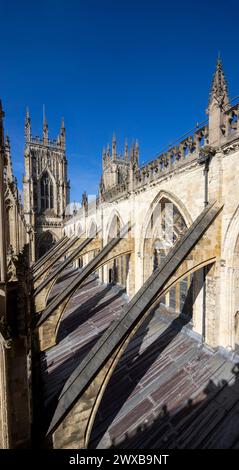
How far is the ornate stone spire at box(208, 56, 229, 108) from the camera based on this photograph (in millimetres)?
5914

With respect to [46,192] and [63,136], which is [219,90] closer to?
[46,192]

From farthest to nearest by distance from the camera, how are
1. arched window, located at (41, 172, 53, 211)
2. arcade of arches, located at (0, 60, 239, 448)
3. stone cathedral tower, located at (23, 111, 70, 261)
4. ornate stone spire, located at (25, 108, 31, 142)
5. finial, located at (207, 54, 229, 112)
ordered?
arched window, located at (41, 172, 53, 211)
ornate stone spire, located at (25, 108, 31, 142)
stone cathedral tower, located at (23, 111, 70, 261)
finial, located at (207, 54, 229, 112)
arcade of arches, located at (0, 60, 239, 448)

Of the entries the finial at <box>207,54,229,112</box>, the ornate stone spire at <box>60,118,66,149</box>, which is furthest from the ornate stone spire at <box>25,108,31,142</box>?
the finial at <box>207,54,229,112</box>

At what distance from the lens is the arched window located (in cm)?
3881

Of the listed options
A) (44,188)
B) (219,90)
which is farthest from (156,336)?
(44,188)

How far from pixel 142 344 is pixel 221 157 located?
22.5 ft

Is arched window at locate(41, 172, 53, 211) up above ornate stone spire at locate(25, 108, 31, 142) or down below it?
below

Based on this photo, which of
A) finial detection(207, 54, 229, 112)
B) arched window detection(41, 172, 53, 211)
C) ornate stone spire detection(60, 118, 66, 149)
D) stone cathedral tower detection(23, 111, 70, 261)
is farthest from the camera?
ornate stone spire detection(60, 118, 66, 149)

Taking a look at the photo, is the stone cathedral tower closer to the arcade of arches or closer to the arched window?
the arched window

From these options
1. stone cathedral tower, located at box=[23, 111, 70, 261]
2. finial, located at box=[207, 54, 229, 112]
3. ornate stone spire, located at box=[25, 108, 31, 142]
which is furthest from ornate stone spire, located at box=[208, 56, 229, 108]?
ornate stone spire, located at box=[25, 108, 31, 142]

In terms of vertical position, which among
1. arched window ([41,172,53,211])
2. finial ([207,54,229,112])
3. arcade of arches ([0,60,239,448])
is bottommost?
arcade of arches ([0,60,239,448])

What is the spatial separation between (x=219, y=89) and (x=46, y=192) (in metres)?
37.4

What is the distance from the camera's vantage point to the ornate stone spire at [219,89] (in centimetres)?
591

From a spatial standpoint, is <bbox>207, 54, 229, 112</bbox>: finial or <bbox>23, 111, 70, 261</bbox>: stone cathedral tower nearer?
<bbox>207, 54, 229, 112</bbox>: finial
